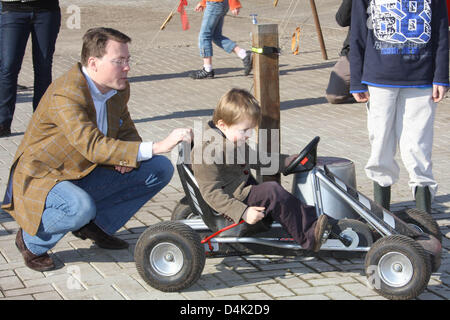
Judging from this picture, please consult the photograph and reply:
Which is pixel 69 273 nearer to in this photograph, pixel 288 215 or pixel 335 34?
pixel 288 215

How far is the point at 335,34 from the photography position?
561 inches

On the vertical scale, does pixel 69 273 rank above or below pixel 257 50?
below

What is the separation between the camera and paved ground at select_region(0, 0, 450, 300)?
15.2 ft

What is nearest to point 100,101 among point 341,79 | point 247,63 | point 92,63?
point 92,63

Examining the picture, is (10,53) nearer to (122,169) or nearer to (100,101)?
(100,101)

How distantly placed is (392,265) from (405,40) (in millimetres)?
1576

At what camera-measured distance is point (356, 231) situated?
473 cm

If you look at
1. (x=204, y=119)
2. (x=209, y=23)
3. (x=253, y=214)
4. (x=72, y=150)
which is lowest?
(x=204, y=119)

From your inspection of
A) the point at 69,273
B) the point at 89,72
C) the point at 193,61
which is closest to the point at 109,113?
the point at 89,72

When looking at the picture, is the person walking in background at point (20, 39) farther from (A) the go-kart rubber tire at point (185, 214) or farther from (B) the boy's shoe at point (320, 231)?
(B) the boy's shoe at point (320, 231)

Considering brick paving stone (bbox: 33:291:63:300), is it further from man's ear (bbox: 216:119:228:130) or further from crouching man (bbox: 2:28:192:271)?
man's ear (bbox: 216:119:228:130)

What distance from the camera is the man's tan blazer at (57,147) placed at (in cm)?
470

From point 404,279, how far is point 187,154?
1.39m

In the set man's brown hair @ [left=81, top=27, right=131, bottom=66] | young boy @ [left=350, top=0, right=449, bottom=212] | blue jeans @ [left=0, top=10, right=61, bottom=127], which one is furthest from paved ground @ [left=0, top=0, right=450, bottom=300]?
man's brown hair @ [left=81, top=27, right=131, bottom=66]
